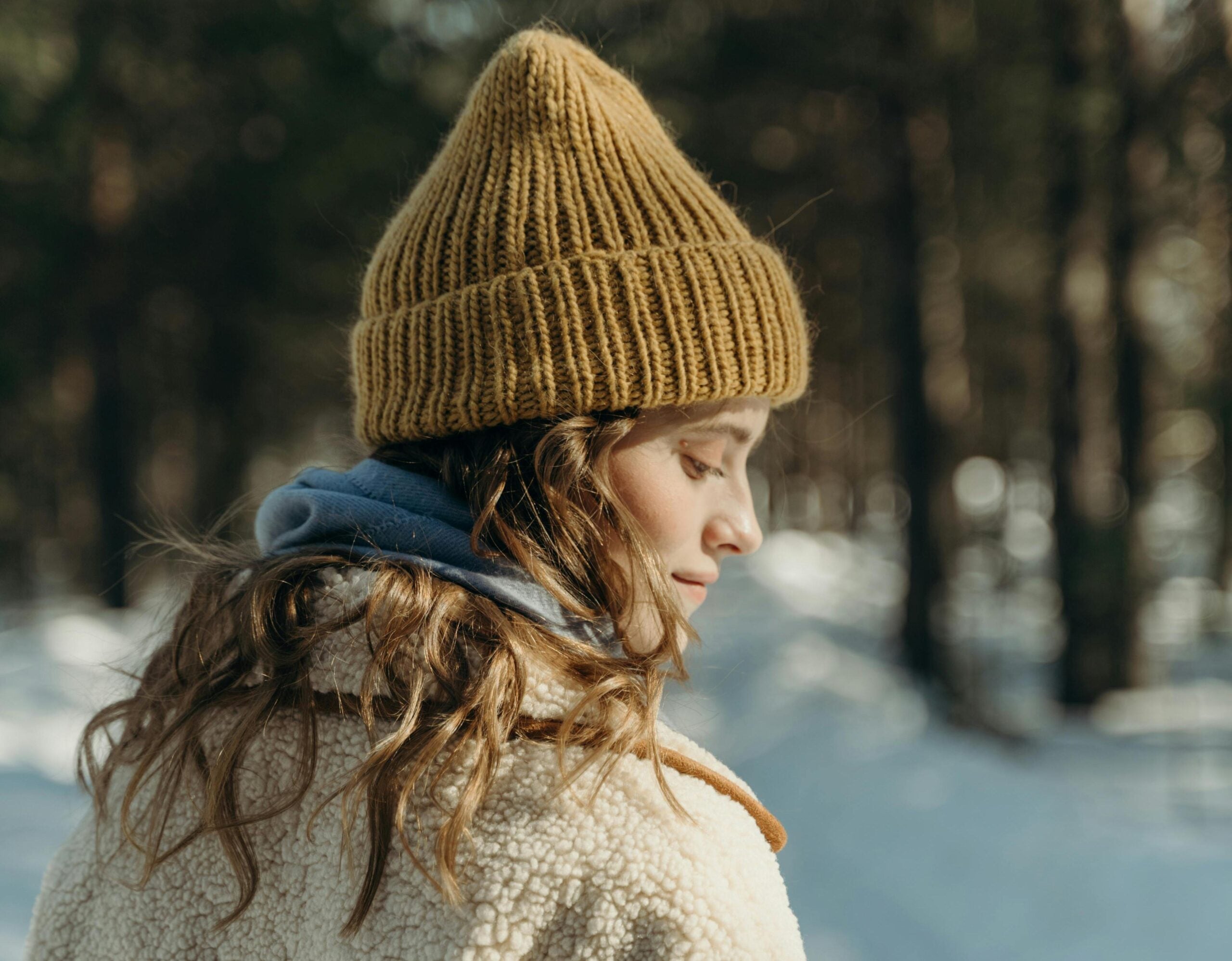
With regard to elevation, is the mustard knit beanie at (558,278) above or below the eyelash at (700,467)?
above

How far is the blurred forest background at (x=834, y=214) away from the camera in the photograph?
8633mm

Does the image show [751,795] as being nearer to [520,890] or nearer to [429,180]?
[520,890]

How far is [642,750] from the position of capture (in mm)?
1210

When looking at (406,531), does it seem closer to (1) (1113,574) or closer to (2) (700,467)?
(2) (700,467)

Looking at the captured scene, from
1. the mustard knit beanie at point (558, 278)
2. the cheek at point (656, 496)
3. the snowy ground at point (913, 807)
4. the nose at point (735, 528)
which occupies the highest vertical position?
the mustard knit beanie at point (558, 278)

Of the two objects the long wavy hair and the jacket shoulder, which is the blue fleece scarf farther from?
the jacket shoulder

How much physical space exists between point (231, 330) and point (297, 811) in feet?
45.5

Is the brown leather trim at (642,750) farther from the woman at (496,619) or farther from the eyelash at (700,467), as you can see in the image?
A: the eyelash at (700,467)

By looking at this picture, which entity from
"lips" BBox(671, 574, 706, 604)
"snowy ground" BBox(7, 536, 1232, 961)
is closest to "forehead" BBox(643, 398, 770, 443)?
"lips" BBox(671, 574, 706, 604)

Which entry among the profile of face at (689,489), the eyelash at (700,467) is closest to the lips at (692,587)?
the profile of face at (689,489)

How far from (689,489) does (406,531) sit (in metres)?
0.40

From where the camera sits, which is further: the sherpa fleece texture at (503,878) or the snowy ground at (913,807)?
the snowy ground at (913,807)

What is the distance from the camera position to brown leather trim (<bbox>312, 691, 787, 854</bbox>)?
1210 mm

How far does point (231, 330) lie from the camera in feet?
46.4
